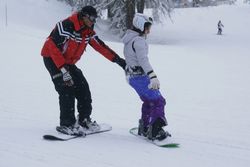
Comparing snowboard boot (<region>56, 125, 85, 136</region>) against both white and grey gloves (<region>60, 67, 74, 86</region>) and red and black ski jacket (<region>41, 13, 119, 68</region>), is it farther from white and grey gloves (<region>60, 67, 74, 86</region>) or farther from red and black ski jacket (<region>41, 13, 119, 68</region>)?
red and black ski jacket (<region>41, 13, 119, 68</region>)

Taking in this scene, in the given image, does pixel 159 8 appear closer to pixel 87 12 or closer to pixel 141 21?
pixel 141 21

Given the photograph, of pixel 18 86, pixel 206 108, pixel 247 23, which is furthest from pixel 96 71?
pixel 247 23

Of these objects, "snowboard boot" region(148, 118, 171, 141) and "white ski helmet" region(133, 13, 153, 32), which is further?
"snowboard boot" region(148, 118, 171, 141)

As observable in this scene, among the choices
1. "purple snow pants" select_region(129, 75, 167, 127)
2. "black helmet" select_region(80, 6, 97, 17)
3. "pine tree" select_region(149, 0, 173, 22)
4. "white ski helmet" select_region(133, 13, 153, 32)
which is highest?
"pine tree" select_region(149, 0, 173, 22)

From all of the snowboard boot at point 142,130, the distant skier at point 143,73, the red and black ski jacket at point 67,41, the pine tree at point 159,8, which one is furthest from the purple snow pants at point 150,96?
the pine tree at point 159,8

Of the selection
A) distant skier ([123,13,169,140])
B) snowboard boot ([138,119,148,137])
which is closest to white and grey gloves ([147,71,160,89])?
distant skier ([123,13,169,140])

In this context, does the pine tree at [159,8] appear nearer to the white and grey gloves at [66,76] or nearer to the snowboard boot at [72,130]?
the snowboard boot at [72,130]

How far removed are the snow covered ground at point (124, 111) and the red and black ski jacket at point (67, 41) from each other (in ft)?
3.63

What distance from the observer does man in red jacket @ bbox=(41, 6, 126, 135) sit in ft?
20.8

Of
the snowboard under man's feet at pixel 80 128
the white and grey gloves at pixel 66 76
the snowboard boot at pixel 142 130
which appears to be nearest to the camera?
the white and grey gloves at pixel 66 76

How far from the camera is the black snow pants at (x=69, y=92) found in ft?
21.4

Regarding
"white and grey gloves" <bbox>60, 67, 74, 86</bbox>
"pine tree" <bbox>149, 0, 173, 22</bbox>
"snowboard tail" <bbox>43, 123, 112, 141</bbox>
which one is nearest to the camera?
"white and grey gloves" <bbox>60, 67, 74, 86</bbox>

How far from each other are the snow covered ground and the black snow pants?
0.34 metres

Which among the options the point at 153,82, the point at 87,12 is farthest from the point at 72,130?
the point at 87,12
